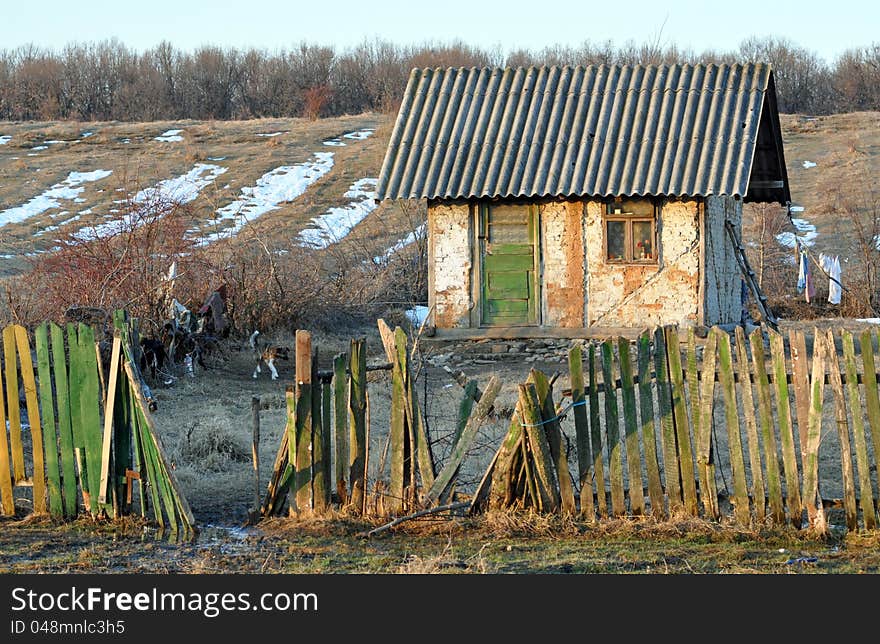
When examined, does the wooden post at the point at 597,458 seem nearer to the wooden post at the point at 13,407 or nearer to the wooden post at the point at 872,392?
the wooden post at the point at 872,392

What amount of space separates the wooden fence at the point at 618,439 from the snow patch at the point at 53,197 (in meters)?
32.6

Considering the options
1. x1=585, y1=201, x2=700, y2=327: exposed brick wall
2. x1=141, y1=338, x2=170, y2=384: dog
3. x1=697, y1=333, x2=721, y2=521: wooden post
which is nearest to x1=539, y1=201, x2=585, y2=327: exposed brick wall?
x1=585, y1=201, x2=700, y2=327: exposed brick wall

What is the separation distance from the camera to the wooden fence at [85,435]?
7383mm

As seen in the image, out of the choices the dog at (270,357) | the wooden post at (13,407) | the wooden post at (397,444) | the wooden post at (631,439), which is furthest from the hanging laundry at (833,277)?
the wooden post at (13,407)

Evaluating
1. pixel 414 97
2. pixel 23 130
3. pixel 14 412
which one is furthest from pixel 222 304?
pixel 23 130

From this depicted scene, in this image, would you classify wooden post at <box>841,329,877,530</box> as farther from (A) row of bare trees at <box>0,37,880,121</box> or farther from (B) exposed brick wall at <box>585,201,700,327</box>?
(A) row of bare trees at <box>0,37,880,121</box>

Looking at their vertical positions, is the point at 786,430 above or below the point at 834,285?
below

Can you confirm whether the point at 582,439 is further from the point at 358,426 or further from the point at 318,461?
the point at 318,461

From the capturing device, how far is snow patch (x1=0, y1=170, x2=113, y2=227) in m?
38.7

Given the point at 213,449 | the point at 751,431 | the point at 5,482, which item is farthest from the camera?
the point at 213,449

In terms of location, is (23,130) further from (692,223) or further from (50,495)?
(50,495)

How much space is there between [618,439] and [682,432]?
40 cm

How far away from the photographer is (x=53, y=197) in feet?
139

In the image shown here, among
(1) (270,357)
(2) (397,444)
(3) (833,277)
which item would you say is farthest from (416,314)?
(2) (397,444)
